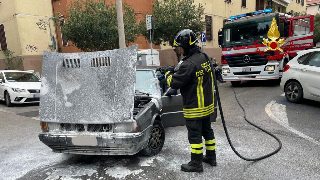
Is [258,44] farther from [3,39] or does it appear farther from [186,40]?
[3,39]

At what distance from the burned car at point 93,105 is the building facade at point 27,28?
13974 millimetres

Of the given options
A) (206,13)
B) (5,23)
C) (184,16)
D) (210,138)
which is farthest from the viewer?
(206,13)

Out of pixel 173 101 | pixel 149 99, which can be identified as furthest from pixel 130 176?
pixel 173 101

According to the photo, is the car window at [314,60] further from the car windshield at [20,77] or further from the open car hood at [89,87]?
the car windshield at [20,77]

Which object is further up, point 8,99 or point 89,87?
point 89,87

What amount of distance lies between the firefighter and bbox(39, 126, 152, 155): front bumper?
713 mm

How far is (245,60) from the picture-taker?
10016 mm

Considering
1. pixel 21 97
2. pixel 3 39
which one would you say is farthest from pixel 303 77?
pixel 3 39

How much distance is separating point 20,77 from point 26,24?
303 inches

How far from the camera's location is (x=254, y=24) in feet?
32.0

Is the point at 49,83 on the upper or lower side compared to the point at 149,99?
upper

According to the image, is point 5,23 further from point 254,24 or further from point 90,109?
point 90,109

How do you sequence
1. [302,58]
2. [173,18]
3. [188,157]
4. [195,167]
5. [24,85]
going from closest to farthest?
[195,167] → [188,157] → [302,58] → [24,85] → [173,18]

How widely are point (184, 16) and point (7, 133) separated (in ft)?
36.2
